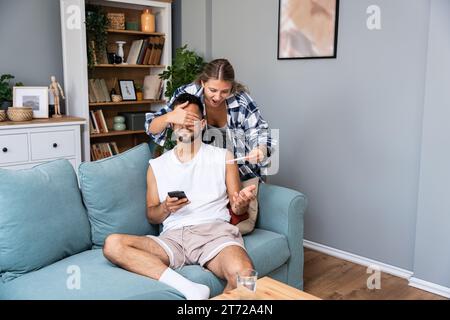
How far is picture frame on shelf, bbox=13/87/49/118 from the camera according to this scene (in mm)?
3371

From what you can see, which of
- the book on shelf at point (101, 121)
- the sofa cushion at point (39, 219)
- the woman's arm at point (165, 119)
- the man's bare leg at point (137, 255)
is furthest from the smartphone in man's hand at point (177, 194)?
the book on shelf at point (101, 121)

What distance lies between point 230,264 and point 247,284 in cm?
36

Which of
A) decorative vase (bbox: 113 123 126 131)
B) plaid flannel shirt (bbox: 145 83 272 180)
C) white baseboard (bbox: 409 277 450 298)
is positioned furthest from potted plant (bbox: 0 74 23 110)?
white baseboard (bbox: 409 277 450 298)

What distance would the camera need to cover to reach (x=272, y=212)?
252 cm

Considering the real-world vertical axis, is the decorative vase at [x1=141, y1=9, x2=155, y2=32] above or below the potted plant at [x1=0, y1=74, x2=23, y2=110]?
above

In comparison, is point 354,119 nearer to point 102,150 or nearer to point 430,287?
point 430,287

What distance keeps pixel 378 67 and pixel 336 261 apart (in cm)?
137

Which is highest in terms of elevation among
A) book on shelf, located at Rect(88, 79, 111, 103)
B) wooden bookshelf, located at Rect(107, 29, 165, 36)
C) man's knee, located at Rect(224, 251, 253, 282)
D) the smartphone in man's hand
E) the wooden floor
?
wooden bookshelf, located at Rect(107, 29, 165, 36)

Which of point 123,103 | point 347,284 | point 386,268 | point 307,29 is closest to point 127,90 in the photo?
point 123,103

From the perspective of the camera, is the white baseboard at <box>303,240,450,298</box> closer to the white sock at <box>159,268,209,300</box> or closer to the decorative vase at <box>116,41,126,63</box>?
the white sock at <box>159,268,209,300</box>

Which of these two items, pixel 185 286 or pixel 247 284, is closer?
pixel 247 284

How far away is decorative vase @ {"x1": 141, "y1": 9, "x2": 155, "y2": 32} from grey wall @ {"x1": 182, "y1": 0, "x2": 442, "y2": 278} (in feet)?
2.67

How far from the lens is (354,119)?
10.0ft

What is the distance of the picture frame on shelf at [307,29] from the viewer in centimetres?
309
